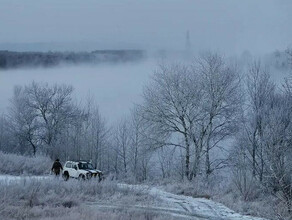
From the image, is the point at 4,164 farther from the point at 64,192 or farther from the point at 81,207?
the point at 81,207

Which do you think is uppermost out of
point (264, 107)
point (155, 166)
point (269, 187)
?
point (264, 107)

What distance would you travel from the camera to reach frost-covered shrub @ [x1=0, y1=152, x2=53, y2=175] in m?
38.5

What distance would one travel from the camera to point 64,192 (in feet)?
74.3

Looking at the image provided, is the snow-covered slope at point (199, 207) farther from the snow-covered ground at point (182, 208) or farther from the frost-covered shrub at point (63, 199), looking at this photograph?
the frost-covered shrub at point (63, 199)

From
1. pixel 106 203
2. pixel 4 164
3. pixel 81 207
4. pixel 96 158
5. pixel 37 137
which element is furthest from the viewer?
pixel 37 137

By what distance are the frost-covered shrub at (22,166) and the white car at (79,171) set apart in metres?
5.32

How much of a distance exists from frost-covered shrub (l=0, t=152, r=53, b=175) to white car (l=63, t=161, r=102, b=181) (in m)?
5.32

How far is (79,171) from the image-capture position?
109ft

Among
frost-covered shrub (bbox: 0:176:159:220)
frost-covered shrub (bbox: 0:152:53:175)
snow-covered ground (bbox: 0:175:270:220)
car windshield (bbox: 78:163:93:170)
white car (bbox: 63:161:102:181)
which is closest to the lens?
frost-covered shrub (bbox: 0:176:159:220)

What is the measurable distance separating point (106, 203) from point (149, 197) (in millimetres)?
2986

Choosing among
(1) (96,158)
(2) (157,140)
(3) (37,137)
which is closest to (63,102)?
(3) (37,137)

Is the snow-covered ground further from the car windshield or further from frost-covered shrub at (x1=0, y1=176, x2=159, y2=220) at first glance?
the car windshield

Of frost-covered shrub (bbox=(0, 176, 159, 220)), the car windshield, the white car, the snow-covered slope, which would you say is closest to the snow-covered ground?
the snow-covered slope

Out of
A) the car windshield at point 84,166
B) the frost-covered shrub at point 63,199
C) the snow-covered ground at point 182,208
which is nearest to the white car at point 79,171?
the car windshield at point 84,166
